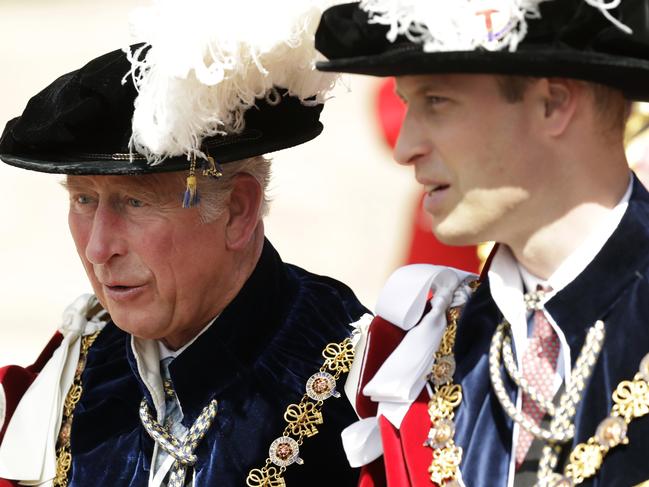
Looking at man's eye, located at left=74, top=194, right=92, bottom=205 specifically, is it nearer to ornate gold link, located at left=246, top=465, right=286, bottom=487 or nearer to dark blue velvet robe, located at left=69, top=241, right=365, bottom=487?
dark blue velvet robe, located at left=69, top=241, right=365, bottom=487

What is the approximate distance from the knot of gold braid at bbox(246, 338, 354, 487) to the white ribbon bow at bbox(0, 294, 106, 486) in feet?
1.58

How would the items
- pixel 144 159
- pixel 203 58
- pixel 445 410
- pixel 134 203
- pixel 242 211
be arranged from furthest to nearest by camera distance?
pixel 242 211 < pixel 134 203 < pixel 144 159 < pixel 203 58 < pixel 445 410

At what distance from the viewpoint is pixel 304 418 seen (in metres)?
2.65

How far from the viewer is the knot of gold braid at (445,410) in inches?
85.4

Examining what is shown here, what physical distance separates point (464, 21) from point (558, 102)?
0.20 m

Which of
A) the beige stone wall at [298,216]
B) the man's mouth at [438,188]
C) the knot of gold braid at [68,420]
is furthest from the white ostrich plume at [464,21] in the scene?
the beige stone wall at [298,216]

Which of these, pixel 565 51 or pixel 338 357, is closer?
pixel 565 51

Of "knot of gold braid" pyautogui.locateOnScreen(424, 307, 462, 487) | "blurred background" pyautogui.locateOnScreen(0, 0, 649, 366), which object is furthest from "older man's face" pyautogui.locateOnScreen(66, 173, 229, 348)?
"blurred background" pyautogui.locateOnScreen(0, 0, 649, 366)

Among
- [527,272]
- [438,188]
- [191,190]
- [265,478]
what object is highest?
[191,190]

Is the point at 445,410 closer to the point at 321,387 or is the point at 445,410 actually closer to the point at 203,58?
the point at 321,387

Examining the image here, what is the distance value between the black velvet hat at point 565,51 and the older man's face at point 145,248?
2.52ft

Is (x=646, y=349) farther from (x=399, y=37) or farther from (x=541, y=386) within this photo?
(x=399, y=37)

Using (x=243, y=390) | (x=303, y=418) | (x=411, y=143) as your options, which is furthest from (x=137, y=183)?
(x=411, y=143)

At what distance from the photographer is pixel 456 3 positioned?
1942 millimetres
